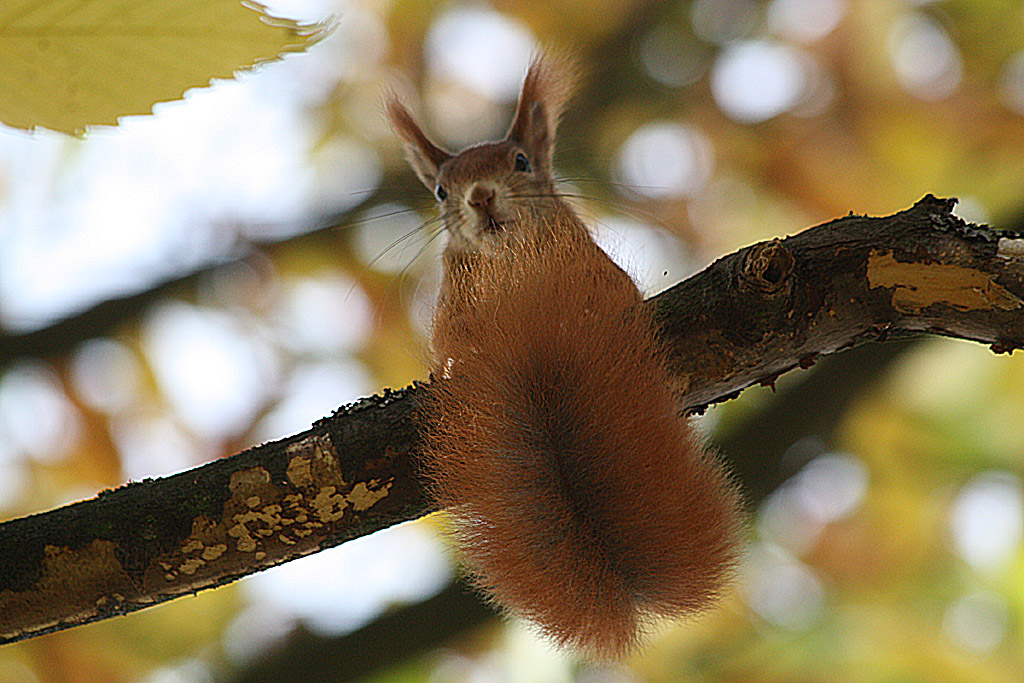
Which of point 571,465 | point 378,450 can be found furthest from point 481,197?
point 571,465

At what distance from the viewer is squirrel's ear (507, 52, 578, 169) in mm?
2133

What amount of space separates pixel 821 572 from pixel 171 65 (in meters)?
3.13

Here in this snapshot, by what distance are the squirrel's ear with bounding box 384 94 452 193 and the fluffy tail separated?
124 centimetres

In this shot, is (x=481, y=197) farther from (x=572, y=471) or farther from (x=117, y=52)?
(x=117, y=52)

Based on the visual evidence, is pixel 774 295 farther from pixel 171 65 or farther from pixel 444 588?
pixel 444 588

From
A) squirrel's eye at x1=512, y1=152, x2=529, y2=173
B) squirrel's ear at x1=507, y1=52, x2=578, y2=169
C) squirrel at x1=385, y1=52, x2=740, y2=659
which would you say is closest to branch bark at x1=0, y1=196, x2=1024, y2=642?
squirrel at x1=385, y1=52, x2=740, y2=659

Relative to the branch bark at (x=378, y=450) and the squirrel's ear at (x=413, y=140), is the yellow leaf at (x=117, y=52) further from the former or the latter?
the squirrel's ear at (x=413, y=140)

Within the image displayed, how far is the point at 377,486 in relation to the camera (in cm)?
108

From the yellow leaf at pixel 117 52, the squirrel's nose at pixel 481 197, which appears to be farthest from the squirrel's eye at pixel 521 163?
the yellow leaf at pixel 117 52

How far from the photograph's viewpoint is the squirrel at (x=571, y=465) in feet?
3.15

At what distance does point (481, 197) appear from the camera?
1826 mm

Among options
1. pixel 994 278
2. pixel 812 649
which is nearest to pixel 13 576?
pixel 994 278

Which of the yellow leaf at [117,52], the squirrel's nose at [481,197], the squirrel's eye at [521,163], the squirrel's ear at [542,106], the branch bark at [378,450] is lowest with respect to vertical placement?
the yellow leaf at [117,52]

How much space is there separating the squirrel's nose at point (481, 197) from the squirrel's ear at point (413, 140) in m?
0.35
